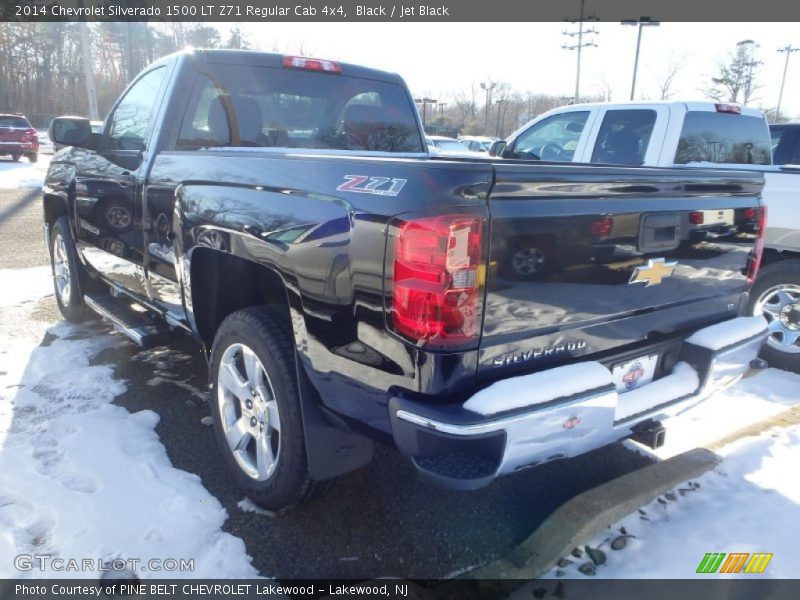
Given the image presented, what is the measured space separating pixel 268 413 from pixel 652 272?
173 cm

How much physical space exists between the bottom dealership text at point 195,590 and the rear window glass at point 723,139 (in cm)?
454

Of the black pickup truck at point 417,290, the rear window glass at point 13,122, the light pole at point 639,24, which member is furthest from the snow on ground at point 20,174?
the light pole at point 639,24

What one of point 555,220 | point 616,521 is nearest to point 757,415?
point 616,521

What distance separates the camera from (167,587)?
2.26m

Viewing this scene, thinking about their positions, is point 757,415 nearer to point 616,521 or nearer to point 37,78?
point 616,521

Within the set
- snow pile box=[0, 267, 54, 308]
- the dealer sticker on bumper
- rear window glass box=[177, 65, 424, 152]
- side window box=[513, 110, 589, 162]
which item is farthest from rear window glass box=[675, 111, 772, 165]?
snow pile box=[0, 267, 54, 308]

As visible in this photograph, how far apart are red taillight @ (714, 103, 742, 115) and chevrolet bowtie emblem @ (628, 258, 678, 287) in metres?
3.73

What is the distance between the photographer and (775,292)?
4.75m

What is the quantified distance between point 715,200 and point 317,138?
7.75 feet

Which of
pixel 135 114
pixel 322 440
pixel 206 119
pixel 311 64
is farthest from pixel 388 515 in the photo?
pixel 135 114

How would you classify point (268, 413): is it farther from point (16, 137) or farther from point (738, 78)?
point (738, 78)

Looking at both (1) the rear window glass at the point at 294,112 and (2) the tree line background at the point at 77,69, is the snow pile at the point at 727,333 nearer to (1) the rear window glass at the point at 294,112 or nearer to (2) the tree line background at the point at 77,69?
(1) the rear window glass at the point at 294,112

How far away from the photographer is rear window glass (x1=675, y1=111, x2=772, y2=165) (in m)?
5.29

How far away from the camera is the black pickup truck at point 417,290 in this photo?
1.88 m
